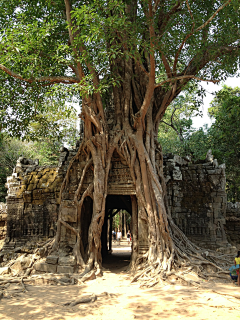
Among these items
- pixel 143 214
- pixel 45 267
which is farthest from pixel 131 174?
pixel 45 267

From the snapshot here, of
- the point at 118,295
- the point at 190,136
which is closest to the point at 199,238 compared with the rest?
the point at 118,295

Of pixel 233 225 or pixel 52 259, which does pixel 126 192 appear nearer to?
pixel 52 259

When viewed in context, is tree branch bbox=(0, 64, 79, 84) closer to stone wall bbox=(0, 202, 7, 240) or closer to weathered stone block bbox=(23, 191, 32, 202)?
weathered stone block bbox=(23, 191, 32, 202)

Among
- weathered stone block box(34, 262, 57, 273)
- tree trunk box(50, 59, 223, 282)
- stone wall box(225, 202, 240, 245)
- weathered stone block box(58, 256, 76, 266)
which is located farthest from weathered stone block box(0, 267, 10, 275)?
stone wall box(225, 202, 240, 245)

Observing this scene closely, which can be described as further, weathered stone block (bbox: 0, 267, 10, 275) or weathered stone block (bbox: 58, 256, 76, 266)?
weathered stone block (bbox: 0, 267, 10, 275)

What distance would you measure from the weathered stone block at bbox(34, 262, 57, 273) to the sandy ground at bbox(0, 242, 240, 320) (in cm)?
87

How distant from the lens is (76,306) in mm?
4105

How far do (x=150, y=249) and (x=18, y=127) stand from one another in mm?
4612

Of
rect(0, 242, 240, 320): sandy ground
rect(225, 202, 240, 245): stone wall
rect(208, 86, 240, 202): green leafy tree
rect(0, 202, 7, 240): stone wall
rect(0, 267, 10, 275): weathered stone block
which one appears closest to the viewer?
rect(0, 242, 240, 320): sandy ground

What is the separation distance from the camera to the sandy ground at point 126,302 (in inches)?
146

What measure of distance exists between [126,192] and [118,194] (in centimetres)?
22

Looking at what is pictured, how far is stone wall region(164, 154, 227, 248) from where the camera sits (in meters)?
7.36

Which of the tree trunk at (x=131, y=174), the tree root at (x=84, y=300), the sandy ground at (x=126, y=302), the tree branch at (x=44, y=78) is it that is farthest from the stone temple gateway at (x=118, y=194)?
the tree root at (x=84, y=300)

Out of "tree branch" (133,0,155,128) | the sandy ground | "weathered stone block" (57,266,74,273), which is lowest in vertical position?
the sandy ground
